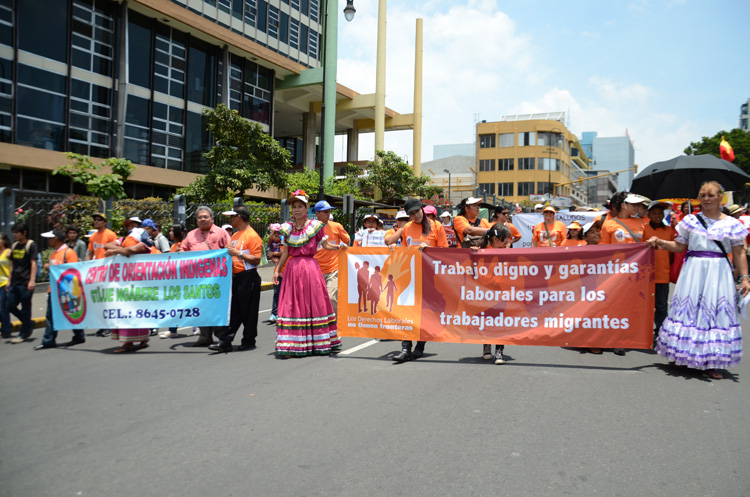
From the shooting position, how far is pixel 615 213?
7.12 metres

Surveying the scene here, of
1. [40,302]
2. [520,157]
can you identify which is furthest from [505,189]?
[40,302]

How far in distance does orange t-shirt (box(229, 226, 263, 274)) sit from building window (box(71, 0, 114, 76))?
20.2m

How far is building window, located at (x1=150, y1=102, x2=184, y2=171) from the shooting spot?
26.2 meters

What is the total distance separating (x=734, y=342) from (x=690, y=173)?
13.7 feet

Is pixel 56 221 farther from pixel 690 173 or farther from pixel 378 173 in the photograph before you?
pixel 378 173

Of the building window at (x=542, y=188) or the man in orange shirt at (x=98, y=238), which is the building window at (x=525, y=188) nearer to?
the building window at (x=542, y=188)

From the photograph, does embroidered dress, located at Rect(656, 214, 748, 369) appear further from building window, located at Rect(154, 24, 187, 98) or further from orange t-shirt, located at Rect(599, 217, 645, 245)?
building window, located at Rect(154, 24, 187, 98)

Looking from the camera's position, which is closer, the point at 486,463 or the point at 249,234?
the point at 486,463

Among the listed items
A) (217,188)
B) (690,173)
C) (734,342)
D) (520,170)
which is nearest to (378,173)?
(217,188)

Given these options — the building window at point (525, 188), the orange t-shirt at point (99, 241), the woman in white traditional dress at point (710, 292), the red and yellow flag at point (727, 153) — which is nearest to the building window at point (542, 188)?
the building window at point (525, 188)

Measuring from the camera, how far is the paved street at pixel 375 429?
3.27 meters

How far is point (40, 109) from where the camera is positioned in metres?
21.7

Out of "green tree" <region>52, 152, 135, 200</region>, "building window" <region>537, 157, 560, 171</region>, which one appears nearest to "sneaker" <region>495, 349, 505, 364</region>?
"green tree" <region>52, 152, 135, 200</region>

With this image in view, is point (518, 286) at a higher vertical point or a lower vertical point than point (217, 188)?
lower
